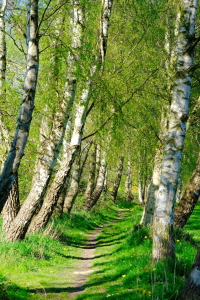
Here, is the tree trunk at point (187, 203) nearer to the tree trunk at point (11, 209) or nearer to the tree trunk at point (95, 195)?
the tree trunk at point (11, 209)

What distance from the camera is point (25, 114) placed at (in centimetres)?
496

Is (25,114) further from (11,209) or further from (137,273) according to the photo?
(11,209)

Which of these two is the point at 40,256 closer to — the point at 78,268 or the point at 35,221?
the point at 78,268

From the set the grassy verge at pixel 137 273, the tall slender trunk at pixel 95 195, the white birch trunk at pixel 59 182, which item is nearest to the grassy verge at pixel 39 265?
the white birch trunk at pixel 59 182

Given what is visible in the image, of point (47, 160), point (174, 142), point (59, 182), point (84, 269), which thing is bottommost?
point (84, 269)

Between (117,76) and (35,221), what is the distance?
19.4 feet

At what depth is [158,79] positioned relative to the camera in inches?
484

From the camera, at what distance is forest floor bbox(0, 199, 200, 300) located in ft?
17.8

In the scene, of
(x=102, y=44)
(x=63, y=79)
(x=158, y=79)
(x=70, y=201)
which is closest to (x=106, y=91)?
(x=63, y=79)

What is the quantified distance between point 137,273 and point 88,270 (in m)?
2.58

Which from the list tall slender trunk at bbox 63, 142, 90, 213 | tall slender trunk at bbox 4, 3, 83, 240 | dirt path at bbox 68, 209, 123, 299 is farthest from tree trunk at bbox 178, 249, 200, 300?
tall slender trunk at bbox 63, 142, 90, 213

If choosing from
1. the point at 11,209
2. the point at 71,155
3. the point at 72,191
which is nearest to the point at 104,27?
the point at 71,155

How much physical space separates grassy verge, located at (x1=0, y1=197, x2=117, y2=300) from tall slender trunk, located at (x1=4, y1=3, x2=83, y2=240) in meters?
0.51

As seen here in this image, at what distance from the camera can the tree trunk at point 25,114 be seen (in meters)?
4.69
